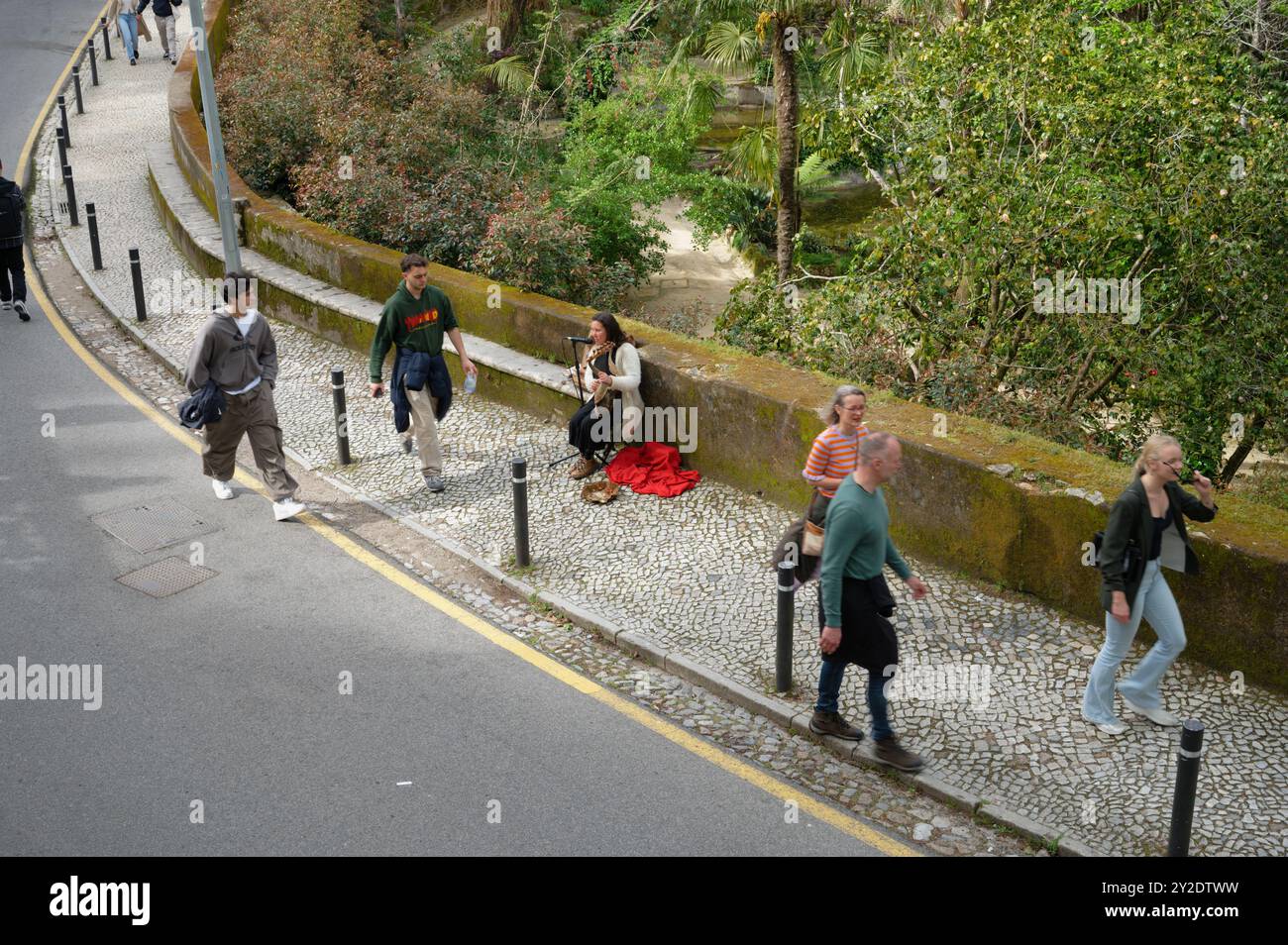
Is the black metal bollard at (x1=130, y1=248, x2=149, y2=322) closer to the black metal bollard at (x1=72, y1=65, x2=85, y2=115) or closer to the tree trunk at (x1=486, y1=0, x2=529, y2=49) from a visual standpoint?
the black metal bollard at (x1=72, y1=65, x2=85, y2=115)

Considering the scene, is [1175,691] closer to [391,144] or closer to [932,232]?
[932,232]

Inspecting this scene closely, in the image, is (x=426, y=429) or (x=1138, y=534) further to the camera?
(x=426, y=429)

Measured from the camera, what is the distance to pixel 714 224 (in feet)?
66.5

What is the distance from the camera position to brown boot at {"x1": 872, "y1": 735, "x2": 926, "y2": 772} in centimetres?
679

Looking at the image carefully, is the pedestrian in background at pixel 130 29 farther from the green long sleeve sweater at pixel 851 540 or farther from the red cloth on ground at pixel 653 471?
the green long sleeve sweater at pixel 851 540

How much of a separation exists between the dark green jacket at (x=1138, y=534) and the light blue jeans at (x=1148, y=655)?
0.10m

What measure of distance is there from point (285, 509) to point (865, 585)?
523 cm

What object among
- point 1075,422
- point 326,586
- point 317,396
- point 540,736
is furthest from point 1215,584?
point 317,396

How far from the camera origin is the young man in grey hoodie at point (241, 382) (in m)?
9.48

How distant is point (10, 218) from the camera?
14664 mm

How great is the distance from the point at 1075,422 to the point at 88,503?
27.2 ft

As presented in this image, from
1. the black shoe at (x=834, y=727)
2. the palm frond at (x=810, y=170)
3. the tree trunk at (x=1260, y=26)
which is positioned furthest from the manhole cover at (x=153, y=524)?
the palm frond at (x=810, y=170)
